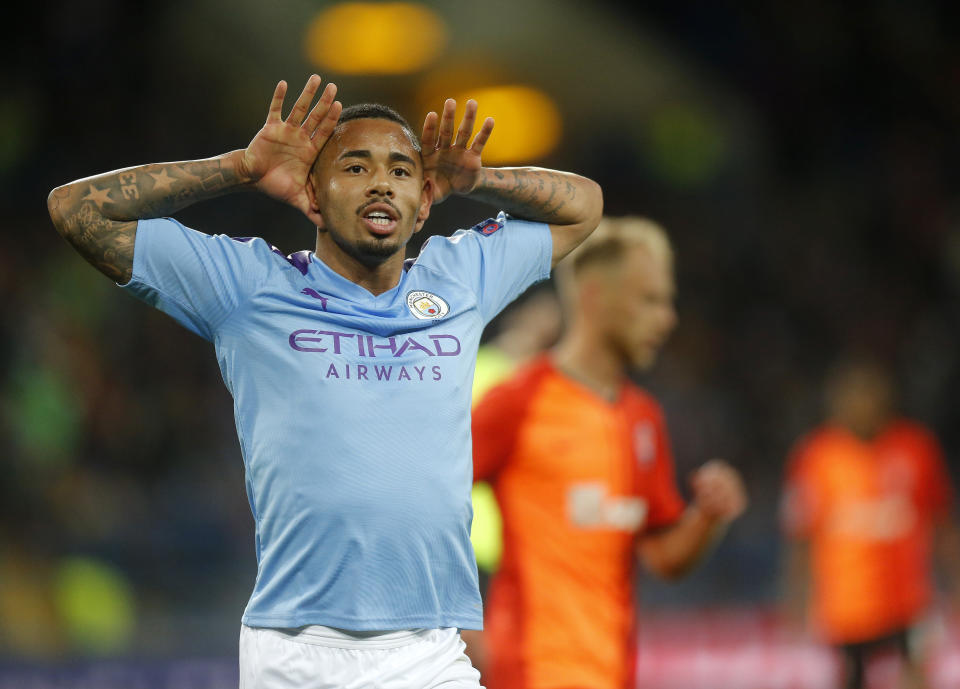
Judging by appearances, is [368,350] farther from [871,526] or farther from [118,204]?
[871,526]

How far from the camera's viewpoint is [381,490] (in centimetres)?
276

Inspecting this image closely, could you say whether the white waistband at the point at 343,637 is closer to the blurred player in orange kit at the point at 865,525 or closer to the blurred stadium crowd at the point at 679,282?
the blurred stadium crowd at the point at 679,282

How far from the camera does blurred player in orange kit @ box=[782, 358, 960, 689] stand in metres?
7.62

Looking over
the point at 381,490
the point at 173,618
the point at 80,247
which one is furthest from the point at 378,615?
the point at 173,618

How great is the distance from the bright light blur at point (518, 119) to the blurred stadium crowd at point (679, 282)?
46cm

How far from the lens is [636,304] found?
13.6ft

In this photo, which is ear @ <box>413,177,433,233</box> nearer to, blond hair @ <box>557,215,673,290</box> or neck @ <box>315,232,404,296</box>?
neck @ <box>315,232,404,296</box>

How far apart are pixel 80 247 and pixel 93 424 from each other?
7.06 metres

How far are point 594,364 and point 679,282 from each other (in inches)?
361

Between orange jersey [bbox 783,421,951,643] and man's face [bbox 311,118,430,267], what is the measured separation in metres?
5.48

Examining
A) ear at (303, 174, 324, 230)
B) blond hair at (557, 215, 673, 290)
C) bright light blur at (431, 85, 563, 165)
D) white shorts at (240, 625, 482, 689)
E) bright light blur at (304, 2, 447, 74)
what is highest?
bright light blur at (304, 2, 447, 74)

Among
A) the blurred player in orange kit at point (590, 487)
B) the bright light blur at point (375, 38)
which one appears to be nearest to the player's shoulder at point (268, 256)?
the blurred player in orange kit at point (590, 487)

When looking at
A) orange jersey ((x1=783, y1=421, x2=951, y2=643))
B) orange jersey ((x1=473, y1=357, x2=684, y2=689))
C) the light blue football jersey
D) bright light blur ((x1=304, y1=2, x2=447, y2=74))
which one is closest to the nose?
the light blue football jersey

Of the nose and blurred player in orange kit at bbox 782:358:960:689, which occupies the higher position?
the nose
